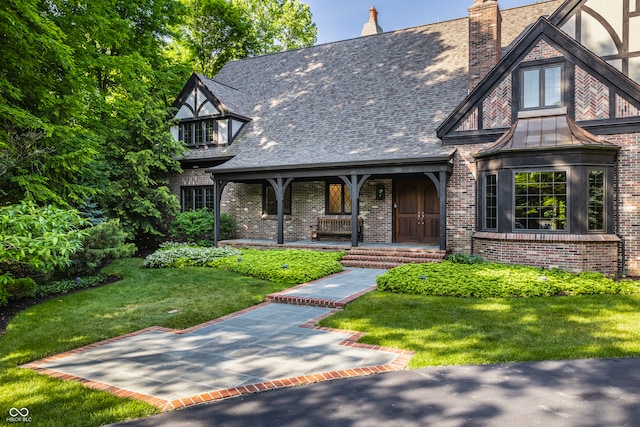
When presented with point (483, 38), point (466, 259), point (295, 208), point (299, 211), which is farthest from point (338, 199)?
point (483, 38)

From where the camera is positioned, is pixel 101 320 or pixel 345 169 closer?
pixel 101 320

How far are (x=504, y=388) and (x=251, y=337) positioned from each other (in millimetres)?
3446

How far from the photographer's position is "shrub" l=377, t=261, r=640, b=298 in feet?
27.7

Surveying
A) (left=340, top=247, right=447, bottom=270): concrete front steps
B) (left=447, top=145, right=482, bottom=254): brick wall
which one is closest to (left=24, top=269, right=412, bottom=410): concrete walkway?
(left=340, top=247, right=447, bottom=270): concrete front steps

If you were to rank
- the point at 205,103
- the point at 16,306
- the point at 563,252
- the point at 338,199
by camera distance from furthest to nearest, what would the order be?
the point at 205,103
the point at 338,199
the point at 563,252
the point at 16,306

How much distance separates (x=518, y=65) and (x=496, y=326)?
794 cm

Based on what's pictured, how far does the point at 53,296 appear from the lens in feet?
30.2

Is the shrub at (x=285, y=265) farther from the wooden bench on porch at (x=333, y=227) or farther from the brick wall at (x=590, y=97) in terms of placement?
the brick wall at (x=590, y=97)

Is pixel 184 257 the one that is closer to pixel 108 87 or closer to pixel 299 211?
pixel 299 211

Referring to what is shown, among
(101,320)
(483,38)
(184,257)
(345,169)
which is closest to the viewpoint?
(101,320)

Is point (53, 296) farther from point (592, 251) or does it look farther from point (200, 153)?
point (592, 251)

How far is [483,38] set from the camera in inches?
500

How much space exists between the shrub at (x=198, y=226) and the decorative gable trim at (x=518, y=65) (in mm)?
8872

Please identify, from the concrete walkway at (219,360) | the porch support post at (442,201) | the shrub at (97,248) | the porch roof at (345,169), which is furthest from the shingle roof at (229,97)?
the concrete walkway at (219,360)
